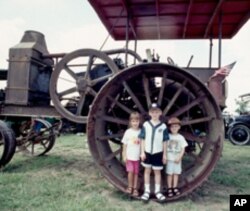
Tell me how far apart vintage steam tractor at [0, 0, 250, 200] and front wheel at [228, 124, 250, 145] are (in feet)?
28.4

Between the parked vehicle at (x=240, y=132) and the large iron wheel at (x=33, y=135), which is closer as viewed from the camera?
the large iron wheel at (x=33, y=135)

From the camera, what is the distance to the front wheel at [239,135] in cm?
1434

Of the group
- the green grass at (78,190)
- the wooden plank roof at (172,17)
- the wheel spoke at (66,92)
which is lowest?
the green grass at (78,190)

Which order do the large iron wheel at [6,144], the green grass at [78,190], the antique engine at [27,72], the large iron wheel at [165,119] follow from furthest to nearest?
1. the antique engine at [27,72]
2. the large iron wheel at [6,144]
3. the large iron wheel at [165,119]
4. the green grass at [78,190]

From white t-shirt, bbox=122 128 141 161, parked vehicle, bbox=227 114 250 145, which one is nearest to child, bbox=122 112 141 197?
white t-shirt, bbox=122 128 141 161

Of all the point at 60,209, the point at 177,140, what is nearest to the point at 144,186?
the point at 177,140

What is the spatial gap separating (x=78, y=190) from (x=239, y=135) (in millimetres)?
11222

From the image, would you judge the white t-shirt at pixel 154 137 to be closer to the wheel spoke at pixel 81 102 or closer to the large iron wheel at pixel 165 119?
the large iron wheel at pixel 165 119

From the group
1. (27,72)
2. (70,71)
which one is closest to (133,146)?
(70,71)

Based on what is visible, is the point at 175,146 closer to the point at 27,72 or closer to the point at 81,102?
the point at 81,102

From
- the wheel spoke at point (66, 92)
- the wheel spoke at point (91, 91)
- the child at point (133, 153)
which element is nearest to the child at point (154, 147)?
the child at point (133, 153)

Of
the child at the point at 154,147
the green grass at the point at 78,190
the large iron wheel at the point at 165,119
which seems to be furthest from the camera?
the large iron wheel at the point at 165,119

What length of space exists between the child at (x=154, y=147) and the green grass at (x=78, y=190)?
0.29 m

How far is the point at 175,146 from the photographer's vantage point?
14.4ft
